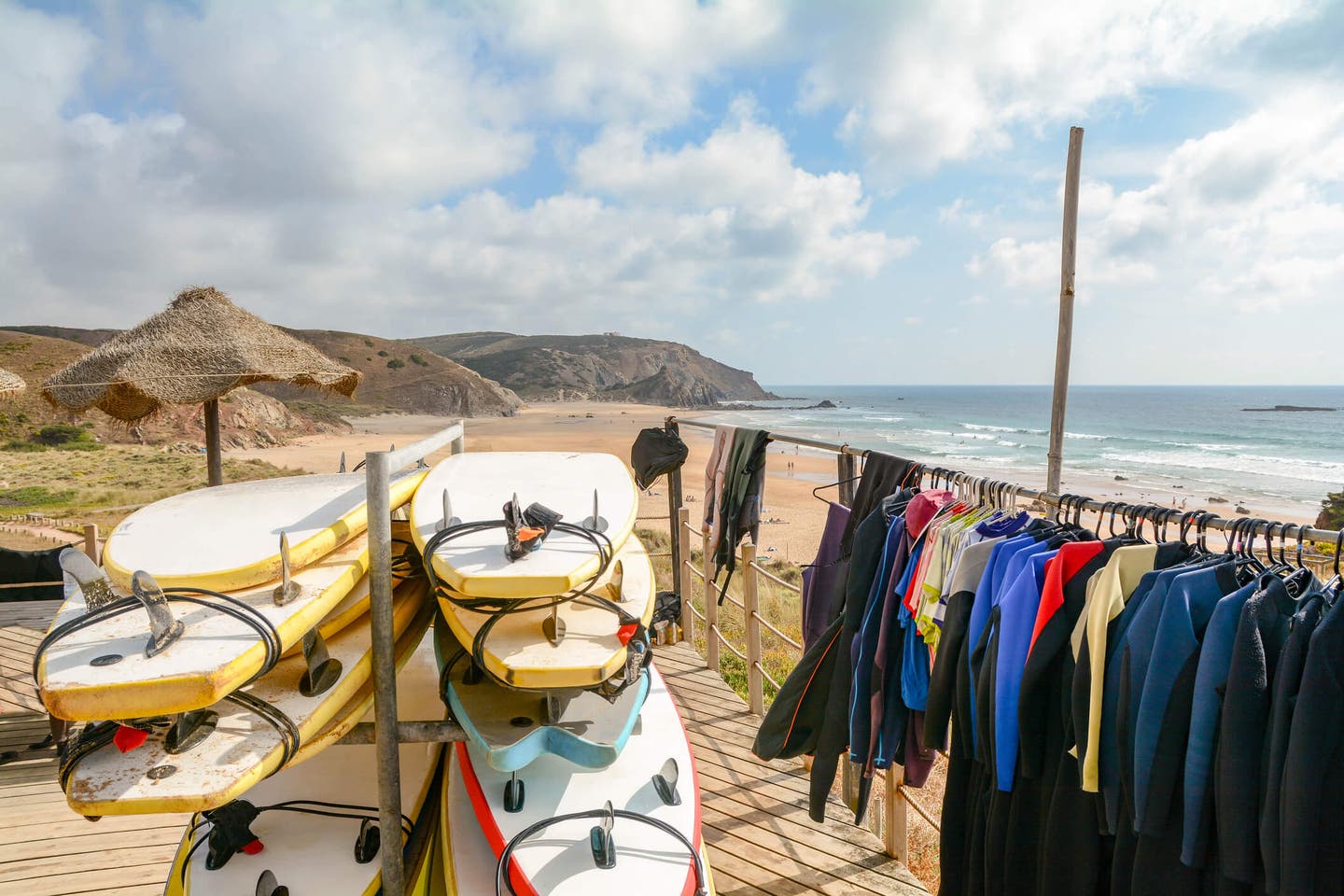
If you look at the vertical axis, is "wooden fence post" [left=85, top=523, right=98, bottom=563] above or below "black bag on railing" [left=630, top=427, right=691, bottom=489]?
below

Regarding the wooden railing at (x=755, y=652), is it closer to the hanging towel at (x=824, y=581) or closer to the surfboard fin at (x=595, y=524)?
the hanging towel at (x=824, y=581)

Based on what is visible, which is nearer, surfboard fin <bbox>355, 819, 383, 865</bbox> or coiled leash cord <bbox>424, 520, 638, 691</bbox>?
coiled leash cord <bbox>424, 520, 638, 691</bbox>

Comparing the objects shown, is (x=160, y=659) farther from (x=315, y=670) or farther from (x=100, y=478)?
(x=100, y=478)

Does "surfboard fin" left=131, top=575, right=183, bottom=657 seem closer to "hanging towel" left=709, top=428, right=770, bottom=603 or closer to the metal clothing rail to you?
the metal clothing rail

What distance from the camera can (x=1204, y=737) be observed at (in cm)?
123

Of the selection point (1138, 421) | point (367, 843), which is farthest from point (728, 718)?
point (1138, 421)

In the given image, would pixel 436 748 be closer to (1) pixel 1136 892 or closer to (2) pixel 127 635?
(2) pixel 127 635

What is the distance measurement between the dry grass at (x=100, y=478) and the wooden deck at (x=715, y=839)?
1071 cm

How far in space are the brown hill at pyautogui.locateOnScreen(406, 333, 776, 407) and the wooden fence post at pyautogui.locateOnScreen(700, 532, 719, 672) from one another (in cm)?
6570

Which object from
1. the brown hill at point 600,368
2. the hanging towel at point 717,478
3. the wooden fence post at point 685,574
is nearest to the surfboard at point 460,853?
the hanging towel at point 717,478

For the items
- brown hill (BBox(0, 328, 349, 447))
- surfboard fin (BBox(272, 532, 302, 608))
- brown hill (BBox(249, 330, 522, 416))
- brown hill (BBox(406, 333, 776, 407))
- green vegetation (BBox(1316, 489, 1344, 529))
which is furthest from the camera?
brown hill (BBox(406, 333, 776, 407))

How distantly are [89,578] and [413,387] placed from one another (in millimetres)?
49597

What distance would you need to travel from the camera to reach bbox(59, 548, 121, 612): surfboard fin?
54.2 inches

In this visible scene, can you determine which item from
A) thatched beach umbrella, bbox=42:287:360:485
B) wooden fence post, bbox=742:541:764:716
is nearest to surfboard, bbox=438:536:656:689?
wooden fence post, bbox=742:541:764:716
